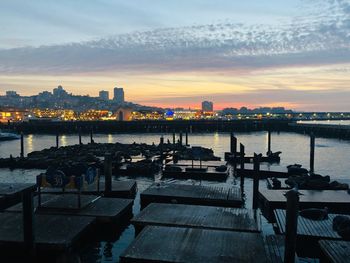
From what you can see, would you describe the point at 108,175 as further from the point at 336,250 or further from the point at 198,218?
the point at 336,250

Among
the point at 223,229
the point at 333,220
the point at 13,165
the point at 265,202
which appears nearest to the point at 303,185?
the point at 265,202

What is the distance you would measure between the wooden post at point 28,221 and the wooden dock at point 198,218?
4870 millimetres

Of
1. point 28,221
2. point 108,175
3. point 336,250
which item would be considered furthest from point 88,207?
point 336,250

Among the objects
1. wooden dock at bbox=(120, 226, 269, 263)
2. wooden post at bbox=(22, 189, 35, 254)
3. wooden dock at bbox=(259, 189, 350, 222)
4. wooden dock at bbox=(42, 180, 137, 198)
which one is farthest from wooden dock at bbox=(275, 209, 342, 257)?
wooden dock at bbox=(42, 180, 137, 198)

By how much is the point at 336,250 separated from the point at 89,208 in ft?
40.9

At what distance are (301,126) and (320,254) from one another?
114202mm

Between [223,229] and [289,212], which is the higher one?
[289,212]

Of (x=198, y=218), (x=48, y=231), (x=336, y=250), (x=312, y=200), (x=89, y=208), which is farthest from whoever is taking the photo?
(x=312, y=200)

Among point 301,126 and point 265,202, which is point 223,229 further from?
point 301,126

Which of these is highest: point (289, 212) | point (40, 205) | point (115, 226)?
point (289, 212)

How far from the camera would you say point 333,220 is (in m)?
17.0

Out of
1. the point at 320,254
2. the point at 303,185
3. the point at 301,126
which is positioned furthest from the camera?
the point at 301,126

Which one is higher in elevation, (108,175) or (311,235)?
(108,175)

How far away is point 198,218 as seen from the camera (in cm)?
1780
